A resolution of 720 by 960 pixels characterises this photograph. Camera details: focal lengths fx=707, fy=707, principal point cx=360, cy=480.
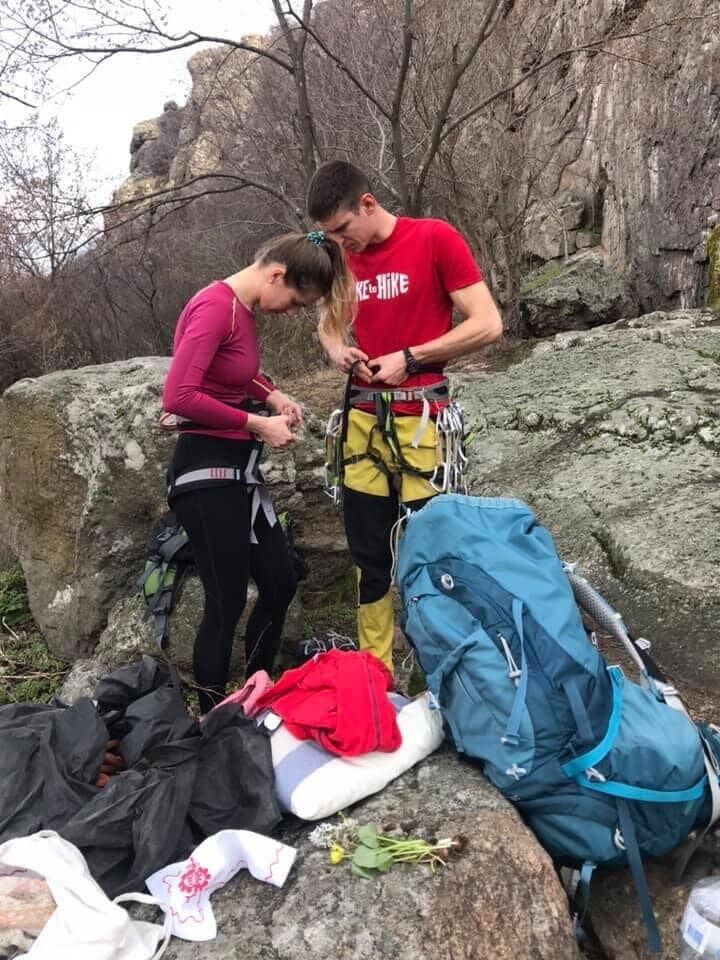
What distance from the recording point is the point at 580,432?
407 centimetres

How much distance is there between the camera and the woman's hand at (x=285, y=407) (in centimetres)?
294

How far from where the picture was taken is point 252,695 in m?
2.43

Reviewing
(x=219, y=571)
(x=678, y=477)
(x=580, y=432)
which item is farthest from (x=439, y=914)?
(x=580, y=432)

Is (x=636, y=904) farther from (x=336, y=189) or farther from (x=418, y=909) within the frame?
(x=336, y=189)

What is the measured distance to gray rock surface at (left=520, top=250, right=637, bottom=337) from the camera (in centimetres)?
838

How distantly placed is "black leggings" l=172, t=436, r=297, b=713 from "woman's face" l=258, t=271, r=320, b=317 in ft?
1.82

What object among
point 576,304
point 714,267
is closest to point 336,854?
point 714,267

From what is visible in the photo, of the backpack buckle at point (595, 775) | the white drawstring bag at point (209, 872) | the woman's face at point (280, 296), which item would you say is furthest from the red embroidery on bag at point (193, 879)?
the woman's face at point (280, 296)

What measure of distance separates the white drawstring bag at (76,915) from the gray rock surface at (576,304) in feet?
25.3

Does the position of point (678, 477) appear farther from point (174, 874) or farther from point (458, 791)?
point (174, 874)

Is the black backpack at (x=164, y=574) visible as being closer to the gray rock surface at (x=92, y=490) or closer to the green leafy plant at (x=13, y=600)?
the gray rock surface at (x=92, y=490)

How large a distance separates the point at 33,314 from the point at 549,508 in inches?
454

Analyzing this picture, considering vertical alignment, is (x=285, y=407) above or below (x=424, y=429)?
above

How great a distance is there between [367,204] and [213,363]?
0.87 meters
